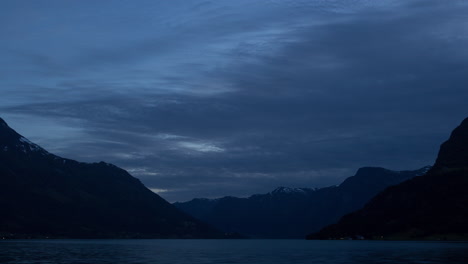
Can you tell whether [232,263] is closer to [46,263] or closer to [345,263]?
[345,263]

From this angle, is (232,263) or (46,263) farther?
(232,263)

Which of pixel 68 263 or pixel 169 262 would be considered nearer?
pixel 68 263

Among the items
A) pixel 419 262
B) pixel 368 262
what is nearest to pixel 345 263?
pixel 368 262

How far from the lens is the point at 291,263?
15338 centimetres

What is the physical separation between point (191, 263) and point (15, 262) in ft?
148

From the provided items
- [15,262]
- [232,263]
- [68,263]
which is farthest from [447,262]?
[15,262]

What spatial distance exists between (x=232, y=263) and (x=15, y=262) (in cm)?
5641

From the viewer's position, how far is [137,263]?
15112 centimetres

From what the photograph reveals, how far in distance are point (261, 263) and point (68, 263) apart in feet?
168

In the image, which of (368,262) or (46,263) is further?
(368,262)

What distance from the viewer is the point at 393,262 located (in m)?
151

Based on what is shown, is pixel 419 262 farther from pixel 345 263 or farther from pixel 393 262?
pixel 345 263

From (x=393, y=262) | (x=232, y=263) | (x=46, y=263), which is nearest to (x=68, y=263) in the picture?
(x=46, y=263)

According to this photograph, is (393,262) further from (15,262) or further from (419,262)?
(15,262)
